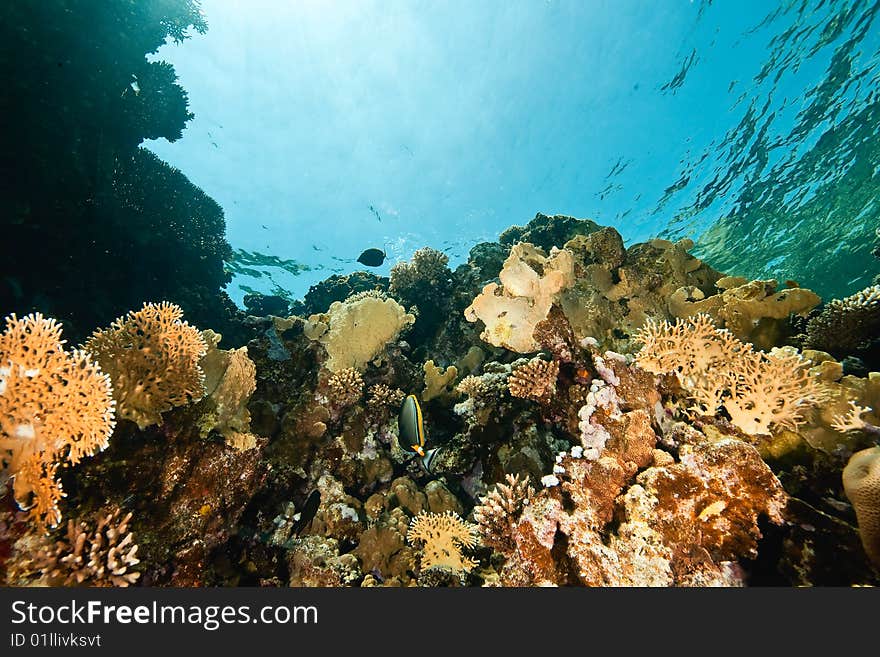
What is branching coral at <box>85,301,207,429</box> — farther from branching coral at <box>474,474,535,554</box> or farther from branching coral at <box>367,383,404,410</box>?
branching coral at <box>474,474,535,554</box>

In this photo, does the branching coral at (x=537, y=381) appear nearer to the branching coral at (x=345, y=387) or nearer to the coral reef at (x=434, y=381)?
the coral reef at (x=434, y=381)

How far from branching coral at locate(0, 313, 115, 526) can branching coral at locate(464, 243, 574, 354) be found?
4324mm

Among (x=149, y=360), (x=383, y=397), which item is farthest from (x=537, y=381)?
(x=149, y=360)

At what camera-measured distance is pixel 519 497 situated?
11.5 feet

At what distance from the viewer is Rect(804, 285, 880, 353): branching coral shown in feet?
14.1

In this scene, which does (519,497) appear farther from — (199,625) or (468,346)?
(468,346)

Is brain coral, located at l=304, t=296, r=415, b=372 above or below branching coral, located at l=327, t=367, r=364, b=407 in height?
above

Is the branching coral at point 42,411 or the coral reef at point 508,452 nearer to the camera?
the branching coral at point 42,411

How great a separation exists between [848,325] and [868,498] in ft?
11.5

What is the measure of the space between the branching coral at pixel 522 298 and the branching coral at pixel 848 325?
3103 millimetres

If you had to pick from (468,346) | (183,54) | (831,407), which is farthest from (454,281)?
(183,54)

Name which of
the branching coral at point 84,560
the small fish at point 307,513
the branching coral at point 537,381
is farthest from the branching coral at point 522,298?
the branching coral at point 84,560

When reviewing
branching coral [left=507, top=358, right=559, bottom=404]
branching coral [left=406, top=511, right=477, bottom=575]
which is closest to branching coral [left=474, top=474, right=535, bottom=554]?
branching coral [left=406, top=511, right=477, bottom=575]

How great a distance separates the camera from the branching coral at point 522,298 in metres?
5.04
